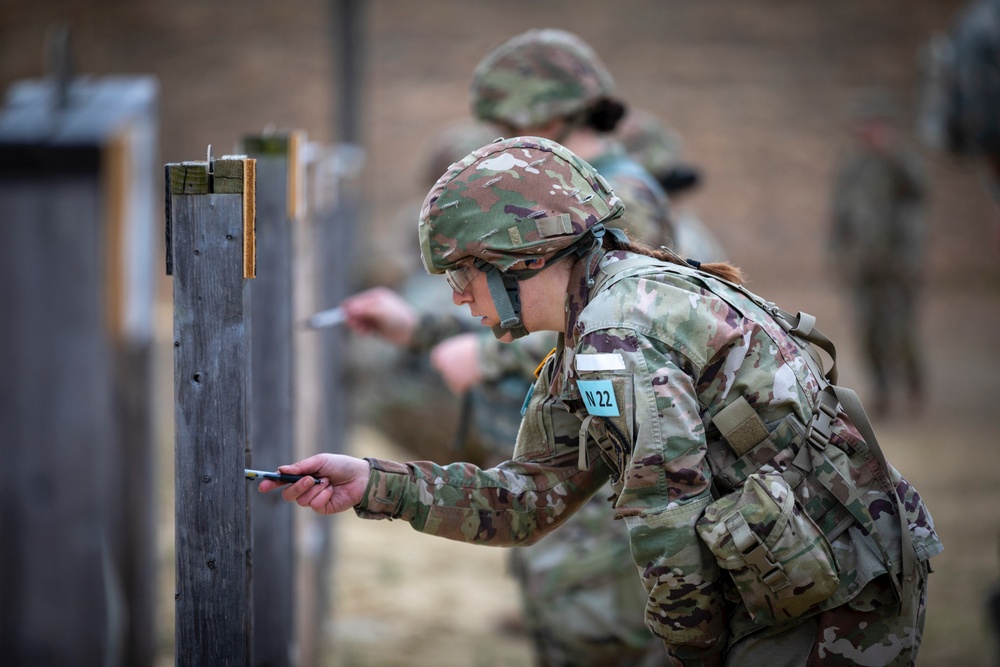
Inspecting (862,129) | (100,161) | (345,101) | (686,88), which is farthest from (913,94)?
(100,161)

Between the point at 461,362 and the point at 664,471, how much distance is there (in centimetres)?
149

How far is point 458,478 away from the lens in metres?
2.23

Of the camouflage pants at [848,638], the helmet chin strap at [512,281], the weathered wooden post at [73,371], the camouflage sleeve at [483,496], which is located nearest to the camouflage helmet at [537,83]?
the weathered wooden post at [73,371]

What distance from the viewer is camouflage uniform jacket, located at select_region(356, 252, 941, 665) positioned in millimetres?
1897

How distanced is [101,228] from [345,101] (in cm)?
676

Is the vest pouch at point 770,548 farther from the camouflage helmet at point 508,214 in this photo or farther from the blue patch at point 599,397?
the camouflage helmet at point 508,214

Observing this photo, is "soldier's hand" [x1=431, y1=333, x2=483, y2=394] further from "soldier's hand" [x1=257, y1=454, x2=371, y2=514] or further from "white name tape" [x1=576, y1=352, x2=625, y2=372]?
"white name tape" [x1=576, y1=352, x2=625, y2=372]

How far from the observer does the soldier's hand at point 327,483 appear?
2055 millimetres

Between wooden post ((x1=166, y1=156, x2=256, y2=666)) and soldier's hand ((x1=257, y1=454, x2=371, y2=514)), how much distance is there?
0.12m

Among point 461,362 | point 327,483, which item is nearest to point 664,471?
point 327,483

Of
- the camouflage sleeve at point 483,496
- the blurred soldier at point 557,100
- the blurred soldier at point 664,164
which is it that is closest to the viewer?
the camouflage sleeve at point 483,496

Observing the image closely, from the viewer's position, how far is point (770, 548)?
1.91 m

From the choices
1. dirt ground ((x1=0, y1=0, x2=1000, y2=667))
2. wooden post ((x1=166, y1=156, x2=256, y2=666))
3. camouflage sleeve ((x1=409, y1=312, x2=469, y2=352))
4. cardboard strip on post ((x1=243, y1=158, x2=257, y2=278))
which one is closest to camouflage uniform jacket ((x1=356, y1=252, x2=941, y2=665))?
wooden post ((x1=166, y1=156, x2=256, y2=666))

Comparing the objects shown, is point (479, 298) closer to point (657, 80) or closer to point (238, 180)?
point (238, 180)
